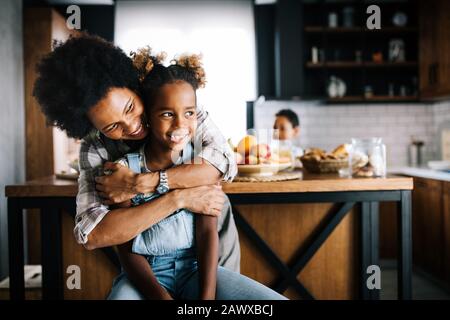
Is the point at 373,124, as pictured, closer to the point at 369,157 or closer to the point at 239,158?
the point at 369,157

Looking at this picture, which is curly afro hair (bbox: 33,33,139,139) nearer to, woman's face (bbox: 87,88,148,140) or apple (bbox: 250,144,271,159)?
woman's face (bbox: 87,88,148,140)

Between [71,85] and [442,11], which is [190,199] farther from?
[442,11]

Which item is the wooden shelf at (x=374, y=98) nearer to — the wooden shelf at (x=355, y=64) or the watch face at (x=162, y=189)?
the wooden shelf at (x=355, y=64)

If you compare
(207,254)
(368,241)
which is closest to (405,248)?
(368,241)

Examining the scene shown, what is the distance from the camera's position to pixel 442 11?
3424 mm

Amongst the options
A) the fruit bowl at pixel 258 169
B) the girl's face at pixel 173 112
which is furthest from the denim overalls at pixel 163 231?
the fruit bowl at pixel 258 169

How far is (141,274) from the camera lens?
1.08 meters

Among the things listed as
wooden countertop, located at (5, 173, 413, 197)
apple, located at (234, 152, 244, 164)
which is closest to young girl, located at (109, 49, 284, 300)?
wooden countertop, located at (5, 173, 413, 197)

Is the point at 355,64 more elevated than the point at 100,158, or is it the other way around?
the point at 355,64

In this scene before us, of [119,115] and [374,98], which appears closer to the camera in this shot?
[119,115]

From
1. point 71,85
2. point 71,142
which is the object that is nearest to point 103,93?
point 71,85

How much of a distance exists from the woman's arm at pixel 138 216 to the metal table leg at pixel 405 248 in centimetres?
86

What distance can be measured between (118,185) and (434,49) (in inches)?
131

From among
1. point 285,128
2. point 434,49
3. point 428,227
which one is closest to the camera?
point 428,227
